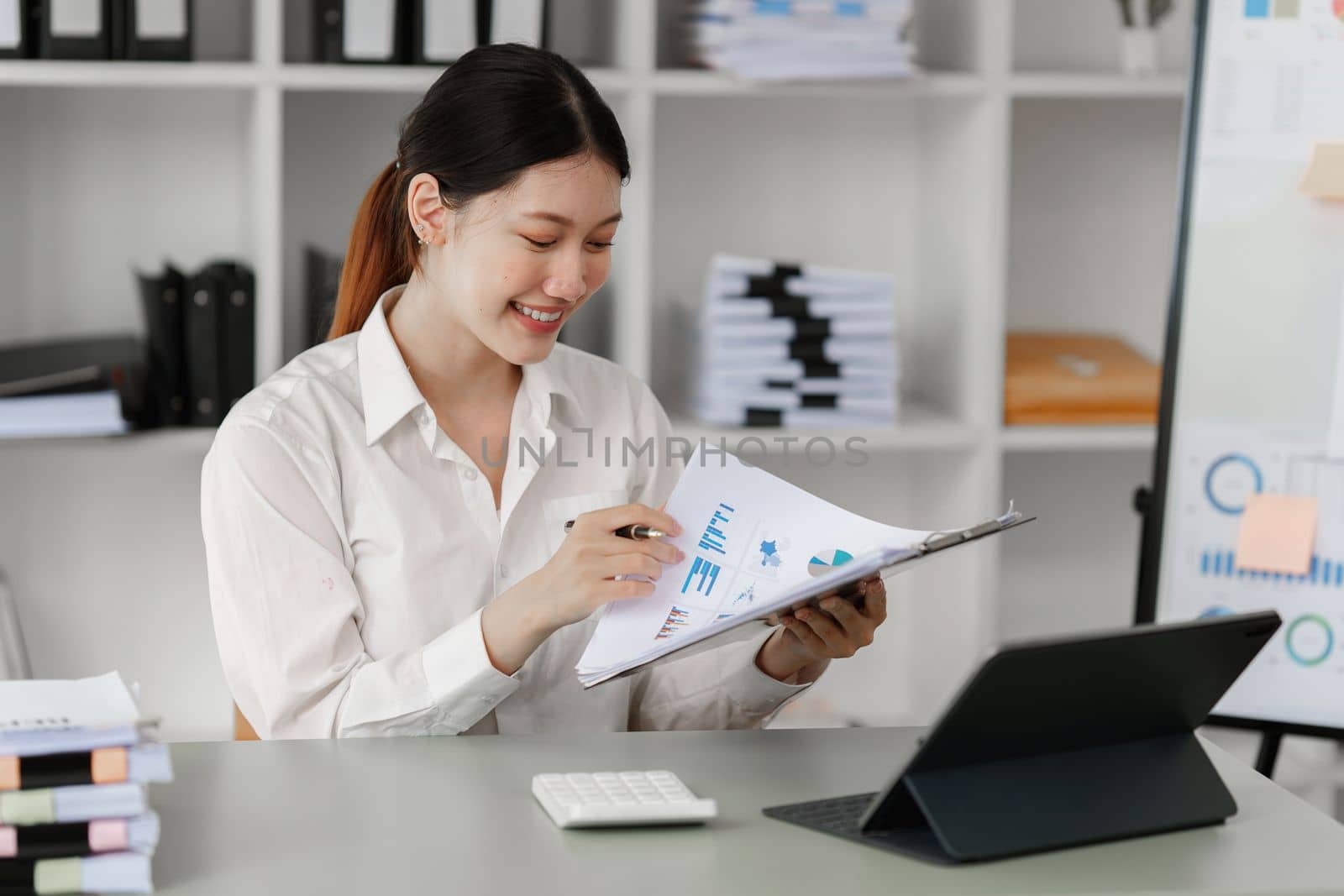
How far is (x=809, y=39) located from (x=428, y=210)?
0.87 meters

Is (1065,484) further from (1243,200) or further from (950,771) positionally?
(950,771)

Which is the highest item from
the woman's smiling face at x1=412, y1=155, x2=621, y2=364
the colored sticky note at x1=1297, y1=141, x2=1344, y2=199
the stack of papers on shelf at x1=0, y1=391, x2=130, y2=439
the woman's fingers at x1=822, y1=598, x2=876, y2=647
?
the colored sticky note at x1=1297, y1=141, x2=1344, y2=199

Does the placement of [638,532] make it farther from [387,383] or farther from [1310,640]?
[1310,640]

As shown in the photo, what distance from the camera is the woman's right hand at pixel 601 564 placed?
3.92 ft


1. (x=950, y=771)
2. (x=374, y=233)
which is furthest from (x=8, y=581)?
(x=950, y=771)

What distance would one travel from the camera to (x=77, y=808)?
2.71 ft

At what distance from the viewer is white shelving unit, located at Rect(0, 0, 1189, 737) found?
2199 mm

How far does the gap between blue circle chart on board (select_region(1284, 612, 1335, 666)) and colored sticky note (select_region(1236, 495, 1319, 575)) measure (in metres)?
0.06

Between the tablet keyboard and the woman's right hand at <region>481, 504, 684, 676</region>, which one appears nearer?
the tablet keyboard

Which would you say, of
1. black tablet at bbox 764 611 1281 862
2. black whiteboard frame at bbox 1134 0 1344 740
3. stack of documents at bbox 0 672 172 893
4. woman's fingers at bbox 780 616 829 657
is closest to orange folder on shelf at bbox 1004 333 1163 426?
black whiteboard frame at bbox 1134 0 1344 740

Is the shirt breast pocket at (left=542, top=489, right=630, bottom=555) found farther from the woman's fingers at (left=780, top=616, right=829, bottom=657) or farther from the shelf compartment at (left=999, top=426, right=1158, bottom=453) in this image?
the shelf compartment at (left=999, top=426, right=1158, bottom=453)

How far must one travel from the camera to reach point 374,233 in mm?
1649

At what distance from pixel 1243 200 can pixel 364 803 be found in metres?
1.34

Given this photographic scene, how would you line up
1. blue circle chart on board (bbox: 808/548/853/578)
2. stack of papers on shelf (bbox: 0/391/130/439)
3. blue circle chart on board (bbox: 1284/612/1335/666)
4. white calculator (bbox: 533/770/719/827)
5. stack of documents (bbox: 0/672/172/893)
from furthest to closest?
stack of papers on shelf (bbox: 0/391/130/439) < blue circle chart on board (bbox: 1284/612/1335/666) < blue circle chart on board (bbox: 808/548/853/578) < white calculator (bbox: 533/770/719/827) < stack of documents (bbox: 0/672/172/893)
